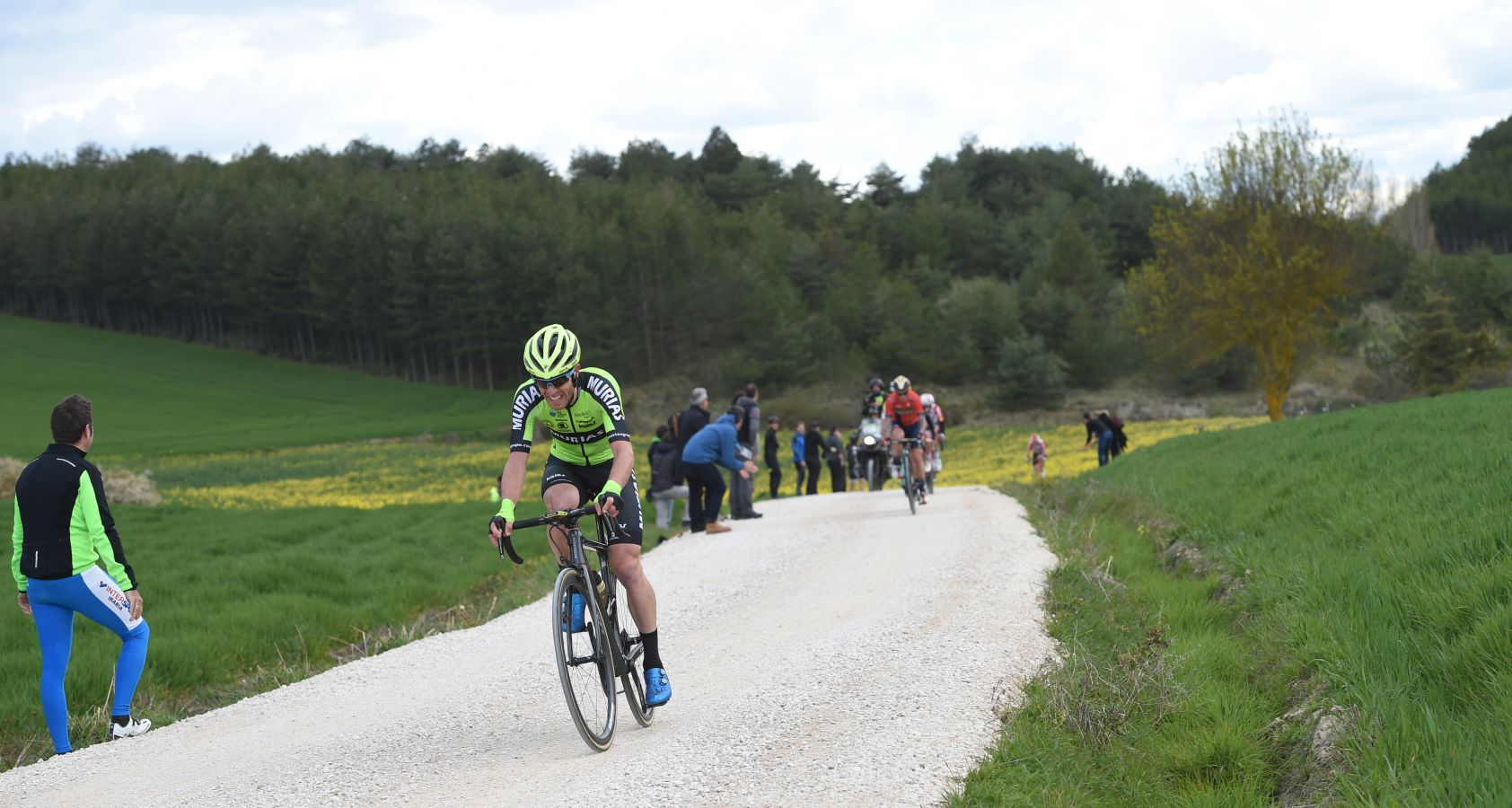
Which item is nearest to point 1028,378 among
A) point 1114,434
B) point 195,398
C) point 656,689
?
point 1114,434

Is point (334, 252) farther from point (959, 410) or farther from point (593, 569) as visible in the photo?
point (593, 569)

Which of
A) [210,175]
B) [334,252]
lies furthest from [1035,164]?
[210,175]

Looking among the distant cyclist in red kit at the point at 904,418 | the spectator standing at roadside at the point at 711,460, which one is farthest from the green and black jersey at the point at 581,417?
the distant cyclist in red kit at the point at 904,418

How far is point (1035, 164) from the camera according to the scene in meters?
145

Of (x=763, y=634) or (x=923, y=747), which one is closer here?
(x=923, y=747)

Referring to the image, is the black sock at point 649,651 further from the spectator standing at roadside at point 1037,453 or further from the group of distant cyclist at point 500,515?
the spectator standing at roadside at point 1037,453

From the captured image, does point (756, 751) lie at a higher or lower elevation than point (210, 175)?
lower

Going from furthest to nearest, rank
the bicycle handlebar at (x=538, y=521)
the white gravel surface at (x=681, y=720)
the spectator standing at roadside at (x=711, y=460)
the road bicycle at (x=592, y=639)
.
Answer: the spectator standing at roadside at (x=711, y=460) → the road bicycle at (x=592, y=639) → the bicycle handlebar at (x=538, y=521) → the white gravel surface at (x=681, y=720)

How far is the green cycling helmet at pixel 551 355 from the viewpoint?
6512 mm

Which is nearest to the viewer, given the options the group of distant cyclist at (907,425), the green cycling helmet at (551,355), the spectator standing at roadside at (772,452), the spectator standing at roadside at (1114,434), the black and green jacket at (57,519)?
the green cycling helmet at (551,355)

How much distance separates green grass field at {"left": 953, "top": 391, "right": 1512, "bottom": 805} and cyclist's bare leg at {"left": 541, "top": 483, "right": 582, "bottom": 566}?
8.10 feet

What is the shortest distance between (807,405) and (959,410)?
8.71 m

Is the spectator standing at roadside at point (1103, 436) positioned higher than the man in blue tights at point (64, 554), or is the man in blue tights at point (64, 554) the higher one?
the man in blue tights at point (64, 554)

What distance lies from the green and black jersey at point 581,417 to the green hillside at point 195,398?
5220 cm
